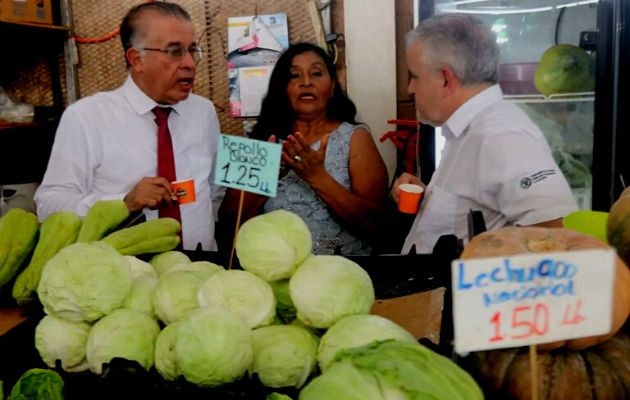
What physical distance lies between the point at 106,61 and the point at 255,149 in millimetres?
3251

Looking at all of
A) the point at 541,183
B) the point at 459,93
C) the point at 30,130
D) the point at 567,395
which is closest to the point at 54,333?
the point at 567,395

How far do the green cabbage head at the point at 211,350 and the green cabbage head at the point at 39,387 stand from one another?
0.22 metres

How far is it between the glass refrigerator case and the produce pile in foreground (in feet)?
8.04

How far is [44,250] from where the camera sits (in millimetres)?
1612

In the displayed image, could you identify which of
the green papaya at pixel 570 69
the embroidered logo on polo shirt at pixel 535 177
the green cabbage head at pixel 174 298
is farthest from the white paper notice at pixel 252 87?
the green cabbage head at pixel 174 298

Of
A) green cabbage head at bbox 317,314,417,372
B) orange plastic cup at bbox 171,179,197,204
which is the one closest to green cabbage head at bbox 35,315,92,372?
green cabbage head at bbox 317,314,417,372

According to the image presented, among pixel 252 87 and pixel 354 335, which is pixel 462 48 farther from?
pixel 252 87

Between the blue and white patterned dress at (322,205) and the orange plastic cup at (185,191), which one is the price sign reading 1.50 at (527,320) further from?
the blue and white patterned dress at (322,205)

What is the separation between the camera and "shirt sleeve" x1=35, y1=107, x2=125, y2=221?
2.74 m

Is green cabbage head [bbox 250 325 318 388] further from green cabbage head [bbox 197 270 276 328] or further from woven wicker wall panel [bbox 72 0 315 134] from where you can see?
woven wicker wall panel [bbox 72 0 315 134]

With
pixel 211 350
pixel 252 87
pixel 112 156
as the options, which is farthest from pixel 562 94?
pixel 211 350

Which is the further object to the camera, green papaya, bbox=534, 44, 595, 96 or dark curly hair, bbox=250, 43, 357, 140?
green papaya, bbox=534, 44, 595, 96

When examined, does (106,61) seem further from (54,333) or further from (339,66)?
(54,333)

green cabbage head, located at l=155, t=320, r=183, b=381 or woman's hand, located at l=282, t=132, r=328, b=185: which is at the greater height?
woman's hand, located at l=282, t=132, r=328, b=185
